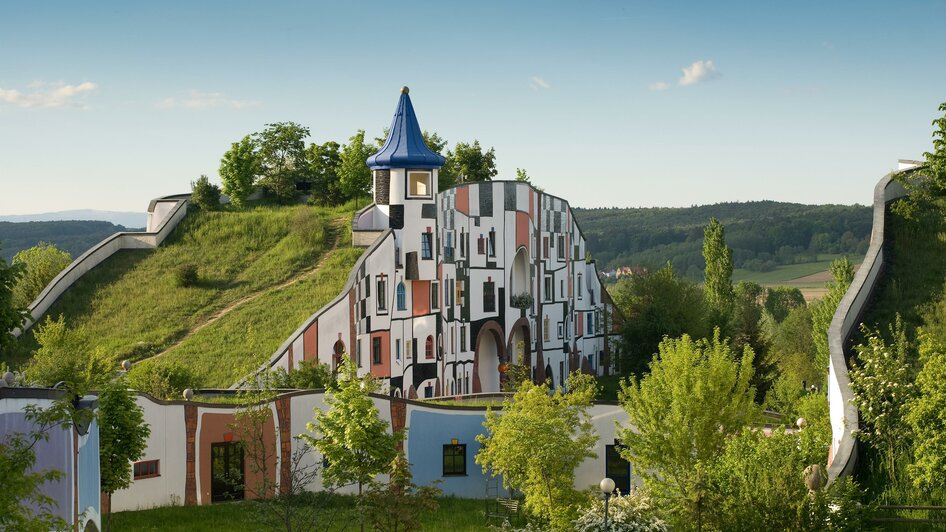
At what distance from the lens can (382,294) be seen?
4616 centimetres

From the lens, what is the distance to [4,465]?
1422 centimetres

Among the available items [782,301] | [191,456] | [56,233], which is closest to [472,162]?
[191,456]

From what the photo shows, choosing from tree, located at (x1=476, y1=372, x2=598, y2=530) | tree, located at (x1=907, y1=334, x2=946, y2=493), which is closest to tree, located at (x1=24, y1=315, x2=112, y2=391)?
tree, located at (x1=476, y1=372, x2=598, y2=530)

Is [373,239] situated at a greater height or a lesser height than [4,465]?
greater

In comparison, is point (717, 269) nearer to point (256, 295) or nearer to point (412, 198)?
point (412, 198)

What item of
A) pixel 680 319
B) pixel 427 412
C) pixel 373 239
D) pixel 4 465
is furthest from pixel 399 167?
pixel 4 465

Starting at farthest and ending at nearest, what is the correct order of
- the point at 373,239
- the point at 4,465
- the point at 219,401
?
the point at 373,239 → the point at 219,401 → the point at 4,465

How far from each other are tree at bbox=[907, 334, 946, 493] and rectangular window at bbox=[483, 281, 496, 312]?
28249 millimetres

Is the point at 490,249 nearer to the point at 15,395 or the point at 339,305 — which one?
the point at 339,305

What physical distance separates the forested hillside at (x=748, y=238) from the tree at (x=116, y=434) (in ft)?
442

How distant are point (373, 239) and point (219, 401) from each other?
1791cm

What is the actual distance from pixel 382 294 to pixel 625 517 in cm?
2185

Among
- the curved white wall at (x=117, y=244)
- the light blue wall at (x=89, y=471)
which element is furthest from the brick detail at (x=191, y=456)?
the curved white wall at (x=117, y=244)

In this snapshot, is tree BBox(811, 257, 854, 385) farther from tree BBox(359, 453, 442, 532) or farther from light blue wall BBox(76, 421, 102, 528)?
light blue wall BBox(76, 421, 102, 528)
